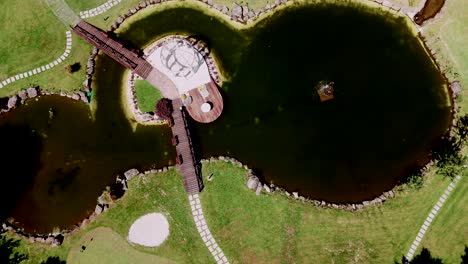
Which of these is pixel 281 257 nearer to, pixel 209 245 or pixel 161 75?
pixel 209 245

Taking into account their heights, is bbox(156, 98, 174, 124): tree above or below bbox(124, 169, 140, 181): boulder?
above

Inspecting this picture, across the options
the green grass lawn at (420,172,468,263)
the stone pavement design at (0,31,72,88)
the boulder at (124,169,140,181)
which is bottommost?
the green grass lawn at (420,172,468,263)

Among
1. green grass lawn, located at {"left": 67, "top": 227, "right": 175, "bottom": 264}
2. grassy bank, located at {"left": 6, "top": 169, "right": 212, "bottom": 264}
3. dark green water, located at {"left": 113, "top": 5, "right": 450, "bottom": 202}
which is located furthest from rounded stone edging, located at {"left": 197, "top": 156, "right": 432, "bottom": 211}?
green grass lawn, located at {"left": 67, "top": 227, "right": 175, "bottom": 264}

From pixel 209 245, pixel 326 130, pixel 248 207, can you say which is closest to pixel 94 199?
pixel 209 245

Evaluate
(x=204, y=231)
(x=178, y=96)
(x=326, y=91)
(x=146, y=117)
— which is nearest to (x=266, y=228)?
(x=204, y=231)

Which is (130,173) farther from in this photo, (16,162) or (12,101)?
(12,101)

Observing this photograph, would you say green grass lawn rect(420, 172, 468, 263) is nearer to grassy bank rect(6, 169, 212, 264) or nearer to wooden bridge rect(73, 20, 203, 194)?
grassy bank rect(6, 169, 212, 264)
